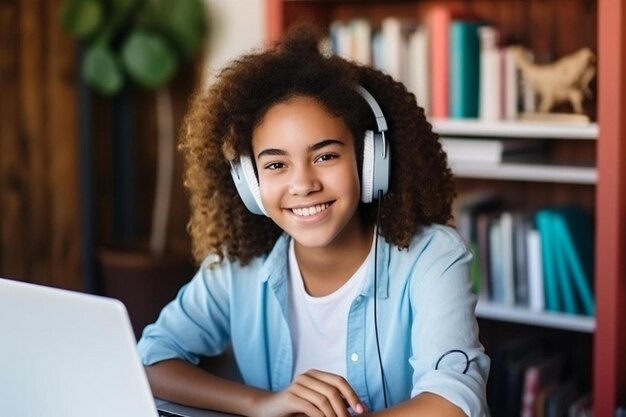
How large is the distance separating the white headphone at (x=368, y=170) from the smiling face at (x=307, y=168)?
0.01 metres

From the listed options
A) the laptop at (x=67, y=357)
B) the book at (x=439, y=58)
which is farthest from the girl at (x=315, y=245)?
the book at (x=439, y=58)

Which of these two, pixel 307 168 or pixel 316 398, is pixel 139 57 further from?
pixel 316 398

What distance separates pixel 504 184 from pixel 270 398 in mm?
1820

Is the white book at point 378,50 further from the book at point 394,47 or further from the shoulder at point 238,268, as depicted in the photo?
the shoulder at point 238,268

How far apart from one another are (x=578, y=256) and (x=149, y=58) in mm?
1426

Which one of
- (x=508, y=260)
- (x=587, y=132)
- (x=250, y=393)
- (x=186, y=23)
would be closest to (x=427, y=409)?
(x=250, y=393)

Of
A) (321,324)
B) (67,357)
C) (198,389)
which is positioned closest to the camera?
(67,357)

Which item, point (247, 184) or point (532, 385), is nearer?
point (247, 184)

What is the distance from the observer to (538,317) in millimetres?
2766

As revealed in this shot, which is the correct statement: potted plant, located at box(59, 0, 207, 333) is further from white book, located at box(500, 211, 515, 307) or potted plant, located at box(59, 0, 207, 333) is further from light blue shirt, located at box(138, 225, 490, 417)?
light blue shirt, located at box(138, 225, 490, 417)

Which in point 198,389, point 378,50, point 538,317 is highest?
point 378,50

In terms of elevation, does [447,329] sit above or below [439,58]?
below

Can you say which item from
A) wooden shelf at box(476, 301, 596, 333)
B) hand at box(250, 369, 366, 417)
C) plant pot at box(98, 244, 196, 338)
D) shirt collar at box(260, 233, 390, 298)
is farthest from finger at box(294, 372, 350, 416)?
plant pot at box(98, 244, 196, 338)

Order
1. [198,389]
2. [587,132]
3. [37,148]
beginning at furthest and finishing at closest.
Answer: [37,148] → [587,132] → [198,389]
